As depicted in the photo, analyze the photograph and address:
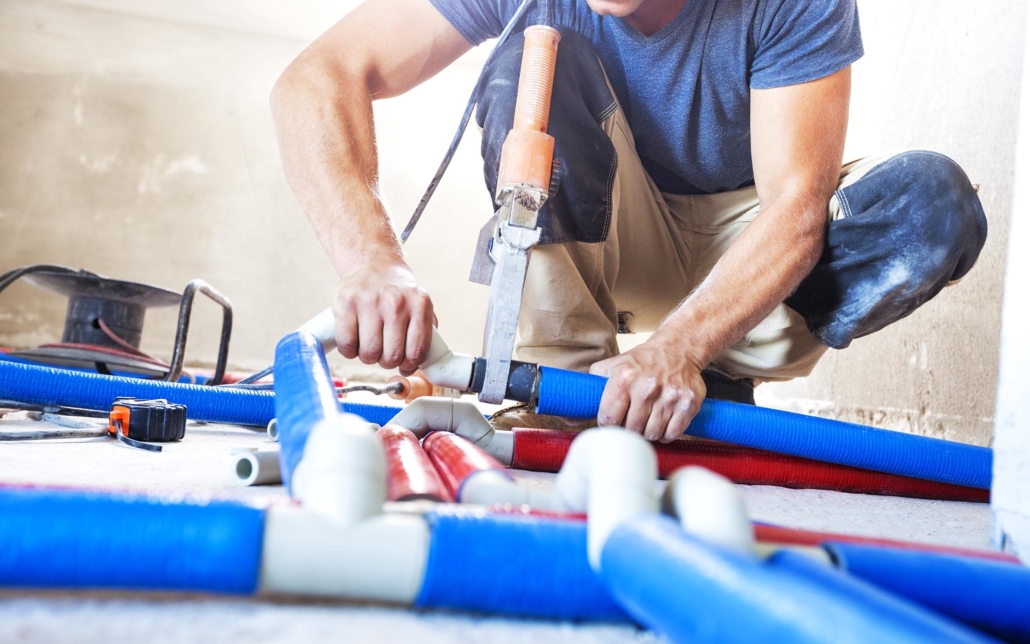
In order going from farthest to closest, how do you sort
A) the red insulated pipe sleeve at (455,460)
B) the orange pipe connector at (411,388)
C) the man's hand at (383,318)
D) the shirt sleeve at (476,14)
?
1. the orange pipe connector at (411,388)
2. the shirt sleeve at (476,14)
3. the man's hand at (383,318)
4. the red insulated pipe sleeve at (455,460)

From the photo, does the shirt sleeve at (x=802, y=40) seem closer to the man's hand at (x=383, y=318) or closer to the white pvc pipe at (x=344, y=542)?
the man's hand at (x=383, y=318)

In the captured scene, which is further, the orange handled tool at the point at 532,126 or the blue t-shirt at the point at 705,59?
the blue t-shirt at the point at 705,59

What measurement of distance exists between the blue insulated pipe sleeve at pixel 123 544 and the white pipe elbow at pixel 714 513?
264 mm

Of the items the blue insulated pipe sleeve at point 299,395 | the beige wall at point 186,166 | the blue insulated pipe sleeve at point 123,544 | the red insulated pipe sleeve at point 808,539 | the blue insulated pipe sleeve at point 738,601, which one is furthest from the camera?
the beige wall at point 186,166

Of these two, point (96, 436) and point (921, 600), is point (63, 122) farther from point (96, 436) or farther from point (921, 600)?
point (921, 600)

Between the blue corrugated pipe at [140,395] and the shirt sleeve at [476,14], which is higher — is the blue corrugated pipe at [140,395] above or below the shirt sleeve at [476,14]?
below

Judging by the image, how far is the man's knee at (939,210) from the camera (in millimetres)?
1305

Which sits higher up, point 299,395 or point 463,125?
point 463,125

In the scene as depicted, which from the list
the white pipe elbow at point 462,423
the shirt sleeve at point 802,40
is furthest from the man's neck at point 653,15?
the white pipe elbow at point 462,423

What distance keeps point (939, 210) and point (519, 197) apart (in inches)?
32.5

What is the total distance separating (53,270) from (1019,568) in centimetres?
255

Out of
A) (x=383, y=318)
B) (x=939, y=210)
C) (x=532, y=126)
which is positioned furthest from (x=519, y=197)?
(x=939, y=210)

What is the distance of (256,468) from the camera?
2.70ft

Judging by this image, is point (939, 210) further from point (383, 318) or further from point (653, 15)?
point (383, 318)
